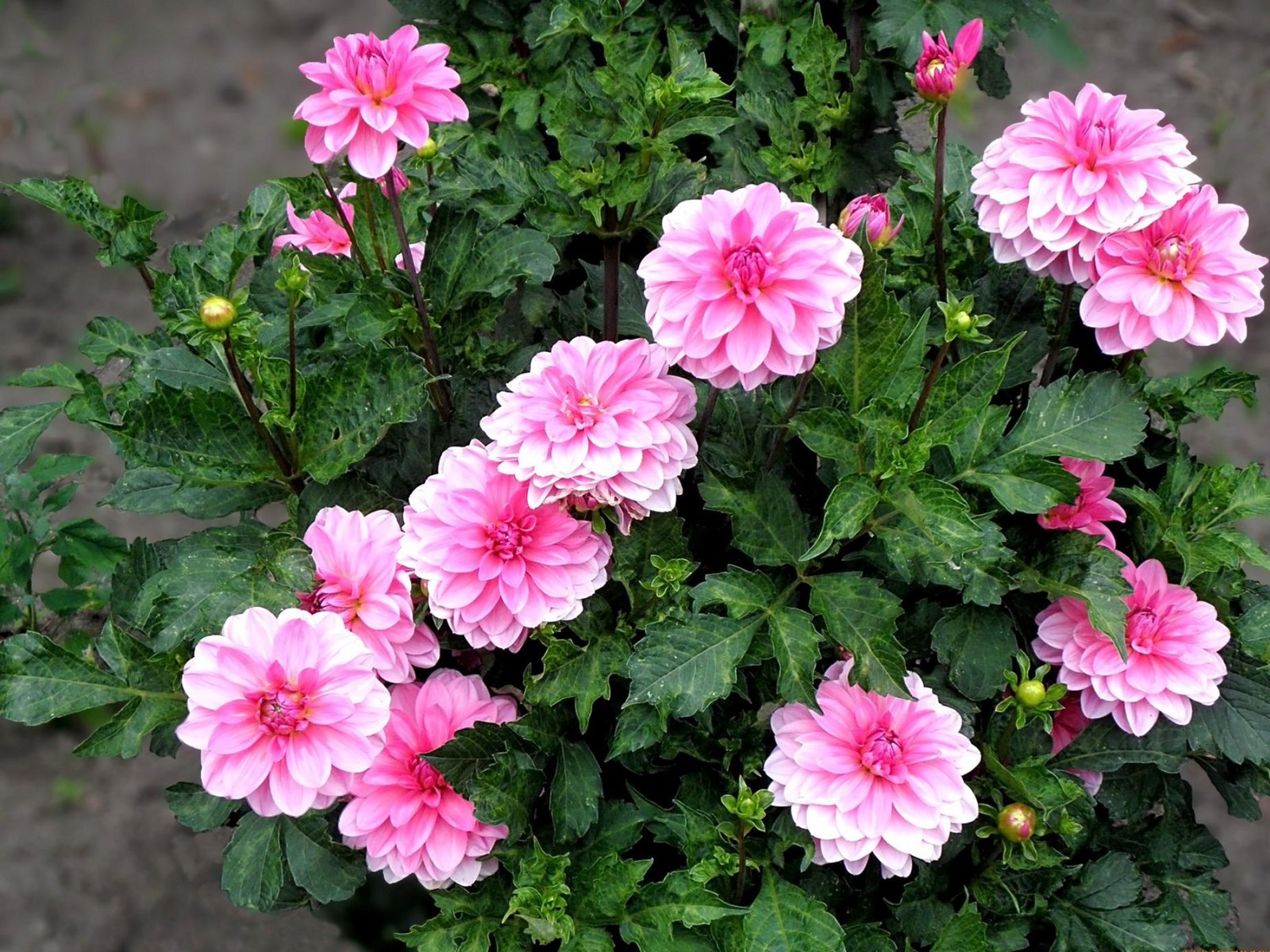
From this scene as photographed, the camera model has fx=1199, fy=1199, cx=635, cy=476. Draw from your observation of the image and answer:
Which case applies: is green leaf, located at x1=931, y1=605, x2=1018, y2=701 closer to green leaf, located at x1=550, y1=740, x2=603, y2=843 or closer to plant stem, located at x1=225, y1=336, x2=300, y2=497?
green leaf, located at x1=550, y1=740, x2=603, y2=843

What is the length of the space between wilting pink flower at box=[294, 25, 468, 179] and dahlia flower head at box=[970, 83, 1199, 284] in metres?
0.53

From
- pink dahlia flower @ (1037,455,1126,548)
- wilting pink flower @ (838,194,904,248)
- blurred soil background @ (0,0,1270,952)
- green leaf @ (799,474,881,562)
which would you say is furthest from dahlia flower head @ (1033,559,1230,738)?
blurred soil background @ (0,0,1270,952)

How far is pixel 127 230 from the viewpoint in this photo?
1.35 meters

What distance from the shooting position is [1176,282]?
1154mm

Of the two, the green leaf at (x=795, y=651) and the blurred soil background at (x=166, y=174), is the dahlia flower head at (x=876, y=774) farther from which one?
A: the blurred soil background at (x=166, y=174)

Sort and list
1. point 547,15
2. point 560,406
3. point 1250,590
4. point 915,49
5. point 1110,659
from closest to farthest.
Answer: point 560,406 < point 1110,659 < point 1250,590 < point 915,49 < point 547,15

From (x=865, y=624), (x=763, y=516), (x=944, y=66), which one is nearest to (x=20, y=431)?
(x=763, y=516)

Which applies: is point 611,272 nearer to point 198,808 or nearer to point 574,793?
point 574,793

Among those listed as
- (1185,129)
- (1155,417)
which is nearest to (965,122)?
(1185,129)

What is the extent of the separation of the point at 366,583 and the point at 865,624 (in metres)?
0.47

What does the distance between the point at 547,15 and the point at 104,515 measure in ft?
5.18

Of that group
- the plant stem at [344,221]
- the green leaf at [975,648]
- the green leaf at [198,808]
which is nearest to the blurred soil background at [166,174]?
the green leaf at [198,808]

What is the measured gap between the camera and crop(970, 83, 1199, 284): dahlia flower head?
1.12 m

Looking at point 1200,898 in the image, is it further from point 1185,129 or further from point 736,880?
point 1185,129
